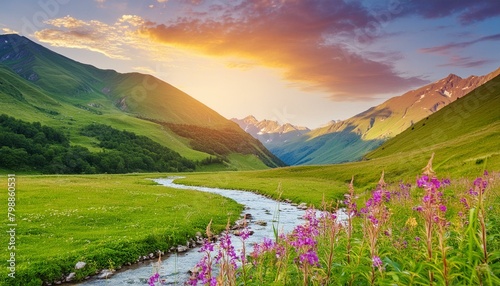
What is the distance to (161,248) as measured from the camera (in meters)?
21.9

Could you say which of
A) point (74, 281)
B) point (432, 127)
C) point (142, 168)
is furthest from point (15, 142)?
point (432, 127)

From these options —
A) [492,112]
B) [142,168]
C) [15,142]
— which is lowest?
[142,168]

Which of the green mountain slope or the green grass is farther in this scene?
the green mountain slope

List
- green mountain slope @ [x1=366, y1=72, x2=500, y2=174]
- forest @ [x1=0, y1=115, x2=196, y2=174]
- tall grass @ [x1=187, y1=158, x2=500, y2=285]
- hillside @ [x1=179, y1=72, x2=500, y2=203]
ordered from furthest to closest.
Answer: forest @ [x1=0, y1=115, x2=196, y2=174] → green mountain slope @ [x1=366, y1=72, x2=500, y2=174] → hillside @ [x1=179, y1=72, x2=500, y2=203] → tall grass @ [x1=187, y1=158, x2=500, y2=285]

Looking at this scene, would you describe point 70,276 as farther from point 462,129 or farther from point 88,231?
point 462,129

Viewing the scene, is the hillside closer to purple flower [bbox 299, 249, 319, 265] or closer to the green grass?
purple flower [bbox 299, 249, 319, 265]

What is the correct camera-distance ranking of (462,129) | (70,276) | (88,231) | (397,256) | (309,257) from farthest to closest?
(462,129), (88,231), (70,276), (397,256), (309,257)

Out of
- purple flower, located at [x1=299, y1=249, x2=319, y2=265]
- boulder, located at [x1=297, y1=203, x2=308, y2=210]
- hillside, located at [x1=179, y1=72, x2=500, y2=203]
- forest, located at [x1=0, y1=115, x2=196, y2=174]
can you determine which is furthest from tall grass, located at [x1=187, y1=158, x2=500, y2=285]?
forest, located at [x1=0, y1=115, x2=196, y2=174]

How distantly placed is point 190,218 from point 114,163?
15468 centimetres

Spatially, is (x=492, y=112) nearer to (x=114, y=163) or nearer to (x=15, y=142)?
(x=114, y=163)

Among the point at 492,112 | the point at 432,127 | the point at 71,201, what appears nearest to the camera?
the point at 71,201

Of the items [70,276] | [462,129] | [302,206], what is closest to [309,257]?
[70,276]

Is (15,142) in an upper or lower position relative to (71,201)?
upper

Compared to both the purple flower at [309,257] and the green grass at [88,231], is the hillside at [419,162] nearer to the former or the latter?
the purple flower at [309,257]
